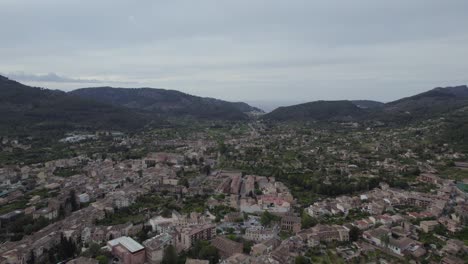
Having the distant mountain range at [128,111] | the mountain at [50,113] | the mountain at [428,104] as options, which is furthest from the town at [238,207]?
the mountain at [428,104]

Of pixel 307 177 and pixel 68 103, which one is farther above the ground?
pixel 68 103

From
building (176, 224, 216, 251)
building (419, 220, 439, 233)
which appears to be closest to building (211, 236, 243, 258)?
building (176, 224, 216, 251)

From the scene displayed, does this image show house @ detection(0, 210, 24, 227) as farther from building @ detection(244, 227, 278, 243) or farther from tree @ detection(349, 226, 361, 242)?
tree @ detection(349, 226, 361, 242)

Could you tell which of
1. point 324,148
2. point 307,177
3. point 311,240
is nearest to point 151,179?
point 307,177

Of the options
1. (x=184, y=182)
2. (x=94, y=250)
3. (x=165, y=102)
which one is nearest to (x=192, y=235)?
(x=94, y=250)

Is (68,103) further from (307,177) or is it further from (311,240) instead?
(311,240)

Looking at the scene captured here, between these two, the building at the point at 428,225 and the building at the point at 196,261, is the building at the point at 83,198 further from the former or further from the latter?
the building at the point at 428,225
